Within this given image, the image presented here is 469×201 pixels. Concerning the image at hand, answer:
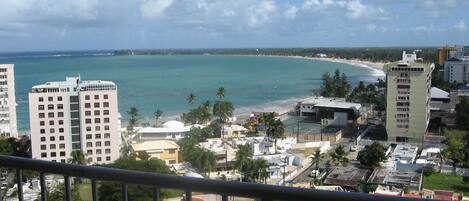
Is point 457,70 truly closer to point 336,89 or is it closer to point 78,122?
point 336,89

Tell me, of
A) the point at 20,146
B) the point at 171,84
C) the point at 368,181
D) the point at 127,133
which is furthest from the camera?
the point at 171,84

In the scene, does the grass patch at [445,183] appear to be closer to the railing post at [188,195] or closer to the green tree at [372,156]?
the green tree at [372,156]

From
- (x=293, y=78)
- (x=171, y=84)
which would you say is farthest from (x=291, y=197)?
(x=293, y=78)

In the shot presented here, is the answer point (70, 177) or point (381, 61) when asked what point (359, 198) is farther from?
point (381, 61)

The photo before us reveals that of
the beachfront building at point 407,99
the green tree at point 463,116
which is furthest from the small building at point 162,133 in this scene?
the green tree at point 463,116

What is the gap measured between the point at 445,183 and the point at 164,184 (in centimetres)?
1637

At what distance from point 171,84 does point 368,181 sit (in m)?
38.9

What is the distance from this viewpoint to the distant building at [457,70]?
1670 inches

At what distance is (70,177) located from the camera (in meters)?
1.56

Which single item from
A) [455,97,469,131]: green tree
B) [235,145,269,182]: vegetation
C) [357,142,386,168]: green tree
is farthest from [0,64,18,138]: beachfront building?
[455,97,469,131]: green tree

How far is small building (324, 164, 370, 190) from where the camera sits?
15.1 m

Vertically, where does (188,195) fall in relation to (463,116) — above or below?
above

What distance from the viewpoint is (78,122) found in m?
17.8

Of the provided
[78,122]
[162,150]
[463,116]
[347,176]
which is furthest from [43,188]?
[463,116]
